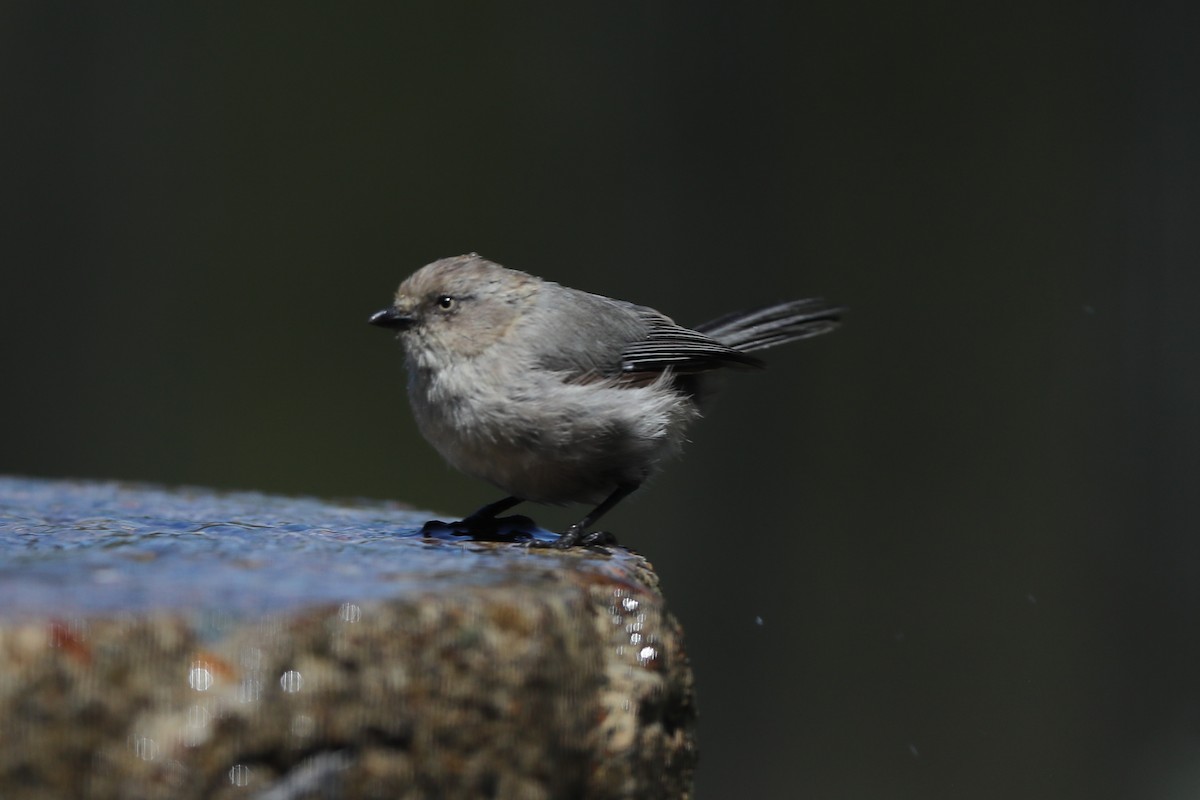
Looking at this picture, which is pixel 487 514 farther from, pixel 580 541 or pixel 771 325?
pixel 771 325

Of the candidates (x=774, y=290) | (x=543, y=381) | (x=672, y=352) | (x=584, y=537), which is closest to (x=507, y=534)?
(x=584, y=537)

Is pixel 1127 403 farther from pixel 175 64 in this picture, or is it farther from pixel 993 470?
pixel 175 64

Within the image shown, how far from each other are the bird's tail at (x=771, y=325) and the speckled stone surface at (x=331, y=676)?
166cm

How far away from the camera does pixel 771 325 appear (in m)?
4.03

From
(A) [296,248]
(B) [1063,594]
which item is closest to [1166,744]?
(B) [1063,594]

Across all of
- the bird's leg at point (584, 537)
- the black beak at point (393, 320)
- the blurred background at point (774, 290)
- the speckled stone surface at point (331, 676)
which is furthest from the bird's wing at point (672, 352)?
the blurred background at point (774, 290)

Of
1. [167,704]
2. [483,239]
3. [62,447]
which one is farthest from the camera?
[62,447]

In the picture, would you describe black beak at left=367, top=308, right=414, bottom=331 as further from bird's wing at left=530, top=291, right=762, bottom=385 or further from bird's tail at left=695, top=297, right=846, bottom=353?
bird's tail at left=695, top=297, right=846, bottom=353

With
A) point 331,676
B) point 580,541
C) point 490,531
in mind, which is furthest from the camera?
point 490,531

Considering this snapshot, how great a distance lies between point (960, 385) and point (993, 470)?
42cm

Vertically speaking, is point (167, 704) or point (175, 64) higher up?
point (175, 64)

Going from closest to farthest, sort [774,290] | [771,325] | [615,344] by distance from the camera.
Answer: [615,344] < [771,325] < [774,290]

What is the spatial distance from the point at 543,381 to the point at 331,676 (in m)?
1.41

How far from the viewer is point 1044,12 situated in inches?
235
